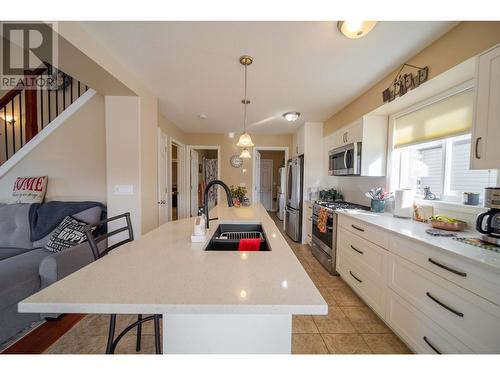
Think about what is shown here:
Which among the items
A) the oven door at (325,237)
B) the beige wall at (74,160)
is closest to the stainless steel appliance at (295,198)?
the oven door at (325,237)

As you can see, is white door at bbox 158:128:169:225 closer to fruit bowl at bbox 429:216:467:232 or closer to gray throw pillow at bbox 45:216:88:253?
gray throw pillow at bbox 45:216:88:253

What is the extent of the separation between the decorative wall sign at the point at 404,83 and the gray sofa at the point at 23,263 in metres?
3.53

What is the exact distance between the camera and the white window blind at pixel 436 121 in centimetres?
167

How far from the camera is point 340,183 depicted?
12.0 feet

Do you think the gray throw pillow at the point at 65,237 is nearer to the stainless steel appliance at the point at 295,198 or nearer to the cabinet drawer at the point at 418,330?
the cabinet drawer at the point at 418,330

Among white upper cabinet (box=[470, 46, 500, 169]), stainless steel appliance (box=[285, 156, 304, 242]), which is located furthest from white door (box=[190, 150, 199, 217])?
white upper cabinet (box=[470, 46, 500, 169])

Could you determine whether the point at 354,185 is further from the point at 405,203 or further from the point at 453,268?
the point at 453,268

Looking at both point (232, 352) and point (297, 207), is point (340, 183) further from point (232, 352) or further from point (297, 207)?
point (232, 352)

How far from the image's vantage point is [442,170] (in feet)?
6.32

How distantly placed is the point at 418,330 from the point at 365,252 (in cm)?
70

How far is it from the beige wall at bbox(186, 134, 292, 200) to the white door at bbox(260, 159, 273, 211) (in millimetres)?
2764

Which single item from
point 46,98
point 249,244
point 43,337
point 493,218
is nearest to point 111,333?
point 249,244

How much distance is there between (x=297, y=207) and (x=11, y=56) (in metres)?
4.47
